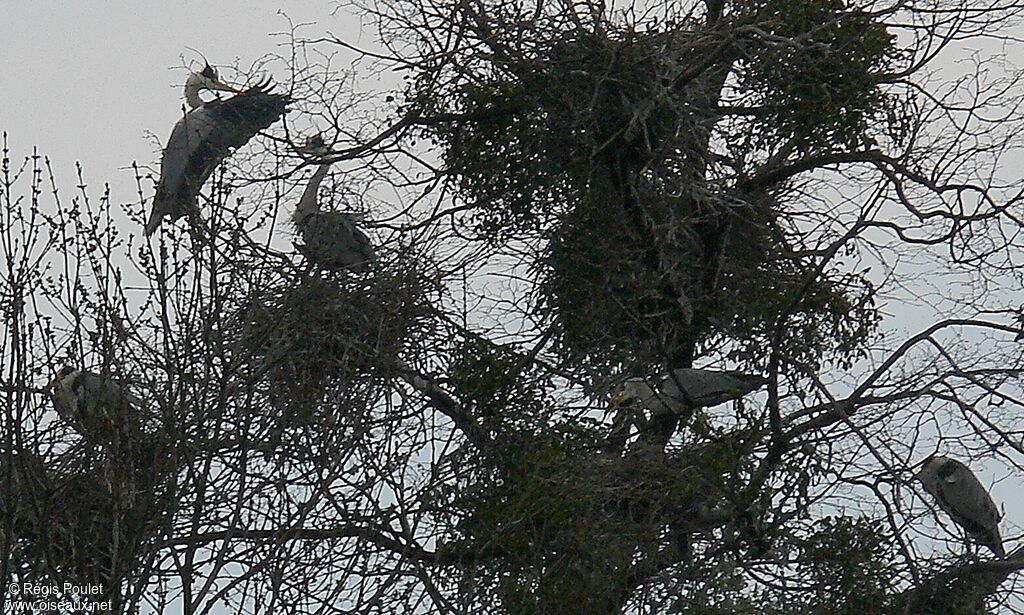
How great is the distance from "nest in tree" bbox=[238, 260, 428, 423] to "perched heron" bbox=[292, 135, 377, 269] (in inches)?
7.7

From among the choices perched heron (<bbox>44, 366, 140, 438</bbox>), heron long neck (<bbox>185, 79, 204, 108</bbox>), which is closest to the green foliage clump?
heron long neck (<bbox>185, 79, 204, 108</bbox>)

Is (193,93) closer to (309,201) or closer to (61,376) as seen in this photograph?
(309,201)

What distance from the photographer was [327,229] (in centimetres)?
653

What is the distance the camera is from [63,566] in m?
4.50

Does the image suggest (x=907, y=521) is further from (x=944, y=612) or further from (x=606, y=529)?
(x=606, y=529)

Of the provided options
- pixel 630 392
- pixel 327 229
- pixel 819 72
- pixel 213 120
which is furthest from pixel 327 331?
pixel 819 72

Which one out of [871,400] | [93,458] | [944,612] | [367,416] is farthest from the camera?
[871,400]

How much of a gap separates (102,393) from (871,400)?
313cm

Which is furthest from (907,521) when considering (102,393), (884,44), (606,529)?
(102,393)

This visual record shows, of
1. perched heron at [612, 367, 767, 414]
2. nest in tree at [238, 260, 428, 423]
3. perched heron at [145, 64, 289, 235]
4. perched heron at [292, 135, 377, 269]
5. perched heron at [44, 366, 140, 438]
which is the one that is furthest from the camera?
perched heron at [145, 64, 289, 235]

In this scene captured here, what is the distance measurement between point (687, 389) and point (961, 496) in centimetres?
114

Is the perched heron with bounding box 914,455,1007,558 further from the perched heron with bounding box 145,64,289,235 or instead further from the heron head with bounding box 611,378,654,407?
the perched heron with bounding box 145,64,289,235

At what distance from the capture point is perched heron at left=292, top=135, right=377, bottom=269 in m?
6.46

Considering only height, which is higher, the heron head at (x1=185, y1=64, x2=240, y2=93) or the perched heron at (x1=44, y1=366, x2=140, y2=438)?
the heron head at (x1=185, y1=64, x2=240, y2=93)
